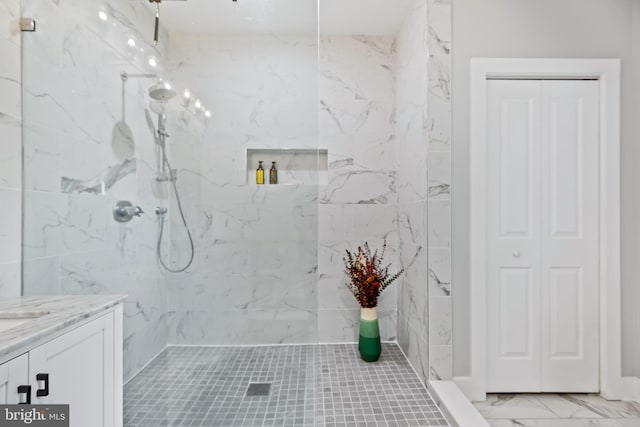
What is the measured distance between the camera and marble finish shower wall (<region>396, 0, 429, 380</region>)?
199 cm

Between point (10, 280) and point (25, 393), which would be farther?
point (10, 280)

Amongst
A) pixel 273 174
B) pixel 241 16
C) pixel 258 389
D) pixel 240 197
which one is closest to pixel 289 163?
pixel 273 174

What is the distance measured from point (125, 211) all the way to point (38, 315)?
0.80 m

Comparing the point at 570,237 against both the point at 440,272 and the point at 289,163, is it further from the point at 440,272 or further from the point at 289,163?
the point at 289,163

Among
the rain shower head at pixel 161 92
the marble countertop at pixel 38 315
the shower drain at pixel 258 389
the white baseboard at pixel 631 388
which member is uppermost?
the rain shower head at pixel 161 92

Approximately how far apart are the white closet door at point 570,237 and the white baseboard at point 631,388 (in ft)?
0.45

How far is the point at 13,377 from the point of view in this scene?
82 centimetres

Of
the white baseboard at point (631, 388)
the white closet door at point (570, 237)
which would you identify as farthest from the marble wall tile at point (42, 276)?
the white baseboard at point (631, 388)

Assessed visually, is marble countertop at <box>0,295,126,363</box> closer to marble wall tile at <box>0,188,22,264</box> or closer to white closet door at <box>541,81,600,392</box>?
marble wall tile at <box>0,188,22,264</box>

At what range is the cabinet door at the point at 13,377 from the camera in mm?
797

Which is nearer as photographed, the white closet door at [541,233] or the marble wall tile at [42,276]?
the marble wall tile at [42,276]

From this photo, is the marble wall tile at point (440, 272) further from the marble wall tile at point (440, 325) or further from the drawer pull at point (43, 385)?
the drawer pull at point (43, 385)

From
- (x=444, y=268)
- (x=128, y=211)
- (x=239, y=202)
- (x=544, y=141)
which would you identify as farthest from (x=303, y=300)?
(x=544, y=141)

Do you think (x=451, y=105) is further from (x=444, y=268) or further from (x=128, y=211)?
(x=128, y=211)
